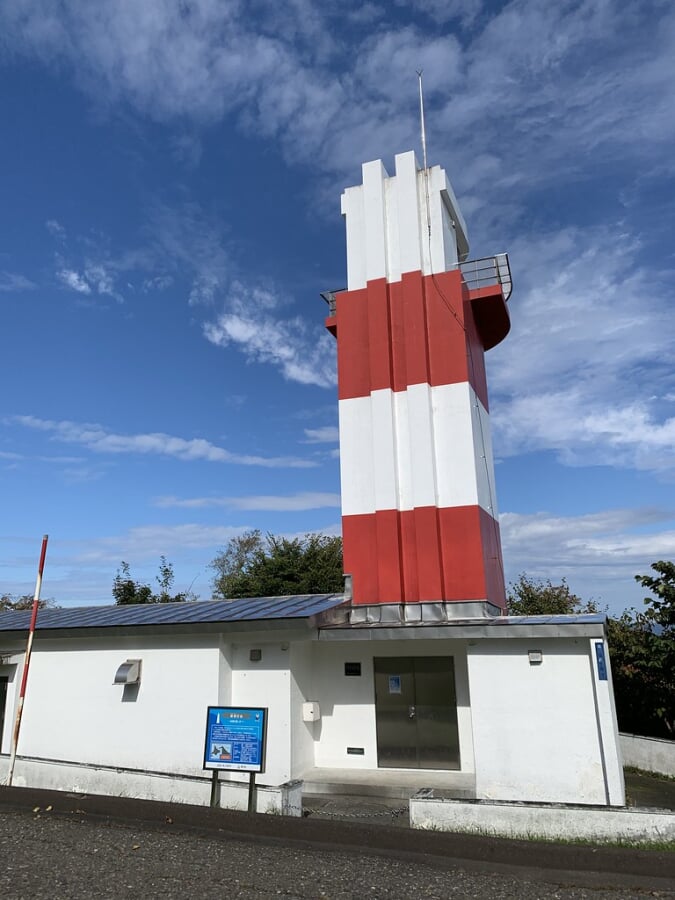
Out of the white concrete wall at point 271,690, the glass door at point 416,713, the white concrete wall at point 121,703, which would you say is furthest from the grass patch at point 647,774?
the white concrete wall at point 121,703

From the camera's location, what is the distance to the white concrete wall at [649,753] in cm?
1405

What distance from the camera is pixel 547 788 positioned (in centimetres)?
1006

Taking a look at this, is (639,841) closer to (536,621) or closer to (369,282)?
(536,621)

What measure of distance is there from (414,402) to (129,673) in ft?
26.1

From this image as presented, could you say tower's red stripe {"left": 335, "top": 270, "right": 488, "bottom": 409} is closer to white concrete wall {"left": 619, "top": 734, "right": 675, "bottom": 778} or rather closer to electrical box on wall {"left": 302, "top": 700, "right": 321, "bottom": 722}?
electrical box on wall {"left": 302, "top": 700, "right": 321, "bottom": 722}

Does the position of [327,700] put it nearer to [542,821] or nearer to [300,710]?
[300,710]

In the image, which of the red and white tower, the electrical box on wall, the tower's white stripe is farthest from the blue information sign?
the tower's white stripe

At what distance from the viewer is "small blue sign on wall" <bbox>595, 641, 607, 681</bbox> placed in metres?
10.1

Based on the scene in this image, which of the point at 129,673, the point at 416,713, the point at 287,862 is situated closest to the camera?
the point at 287,862

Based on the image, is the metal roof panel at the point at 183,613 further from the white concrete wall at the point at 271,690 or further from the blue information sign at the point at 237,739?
the blue information sign at the point at 237,739

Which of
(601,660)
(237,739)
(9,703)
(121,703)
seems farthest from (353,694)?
(9,703)

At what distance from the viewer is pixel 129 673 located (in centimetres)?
1188

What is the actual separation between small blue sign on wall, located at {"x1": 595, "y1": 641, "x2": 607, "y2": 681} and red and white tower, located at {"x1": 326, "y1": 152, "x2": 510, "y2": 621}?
2768mm

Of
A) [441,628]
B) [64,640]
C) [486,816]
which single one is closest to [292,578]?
[64,640]
